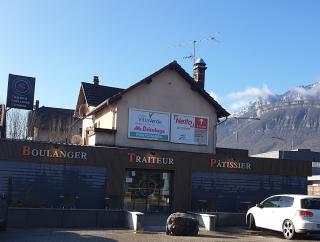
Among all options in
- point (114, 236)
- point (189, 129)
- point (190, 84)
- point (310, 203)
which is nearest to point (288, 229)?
point (310, 203)

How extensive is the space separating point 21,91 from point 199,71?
11.6 m

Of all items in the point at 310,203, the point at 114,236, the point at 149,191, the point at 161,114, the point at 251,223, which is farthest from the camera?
the point at 161,114

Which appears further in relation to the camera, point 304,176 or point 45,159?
point 304,176

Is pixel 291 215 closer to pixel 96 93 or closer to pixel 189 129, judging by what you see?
pixel 189 129

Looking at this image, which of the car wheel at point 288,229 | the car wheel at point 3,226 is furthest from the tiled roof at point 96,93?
the car wheel at point 288,229

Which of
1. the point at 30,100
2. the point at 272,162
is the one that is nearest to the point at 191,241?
the point at 272,162

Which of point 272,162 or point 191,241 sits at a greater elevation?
point 272,162

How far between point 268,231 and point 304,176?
10237 millimetres

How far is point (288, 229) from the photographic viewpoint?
19094mm

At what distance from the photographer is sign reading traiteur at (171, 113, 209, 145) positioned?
31.8 m

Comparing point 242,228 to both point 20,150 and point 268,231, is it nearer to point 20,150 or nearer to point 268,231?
point 268,231

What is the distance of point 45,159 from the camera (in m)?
25.2

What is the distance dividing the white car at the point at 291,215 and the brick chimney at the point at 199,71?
53.6 ft

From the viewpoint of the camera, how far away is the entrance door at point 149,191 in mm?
28328
